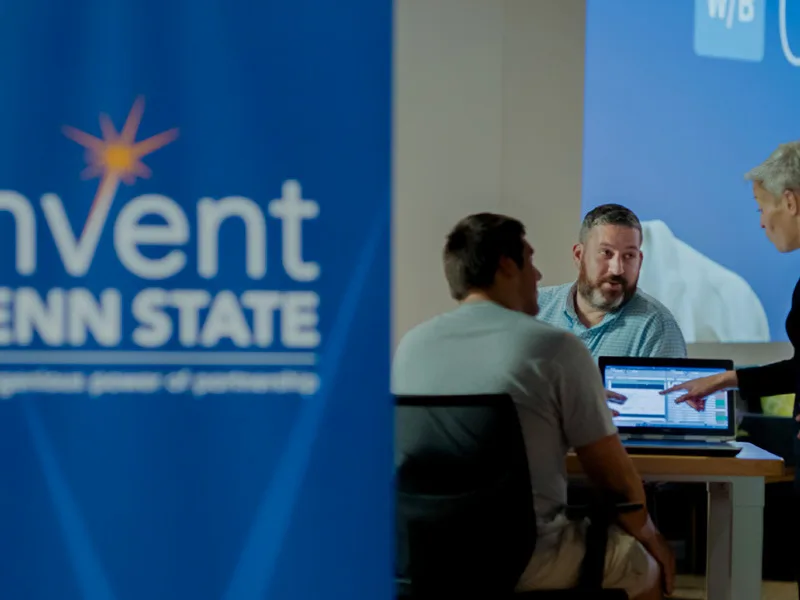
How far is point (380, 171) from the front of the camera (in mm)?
1367

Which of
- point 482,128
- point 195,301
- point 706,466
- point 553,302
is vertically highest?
point 482,128

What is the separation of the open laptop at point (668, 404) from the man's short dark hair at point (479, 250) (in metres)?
0.54

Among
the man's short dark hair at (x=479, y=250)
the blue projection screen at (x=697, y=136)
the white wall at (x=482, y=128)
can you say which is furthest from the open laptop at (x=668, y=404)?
the blue projection screen at (x=697, y=136)

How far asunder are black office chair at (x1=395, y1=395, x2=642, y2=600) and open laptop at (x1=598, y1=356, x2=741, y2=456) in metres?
0.69

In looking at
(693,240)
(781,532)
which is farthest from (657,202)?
(781,532)

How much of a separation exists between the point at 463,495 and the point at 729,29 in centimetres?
317

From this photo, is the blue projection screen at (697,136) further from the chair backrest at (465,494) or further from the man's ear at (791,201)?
the chair backrest at (465,494)

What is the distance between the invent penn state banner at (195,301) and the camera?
52.3 inches

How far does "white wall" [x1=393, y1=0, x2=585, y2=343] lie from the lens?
4.14 metres

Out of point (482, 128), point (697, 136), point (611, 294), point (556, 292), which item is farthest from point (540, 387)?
point (697, 136)

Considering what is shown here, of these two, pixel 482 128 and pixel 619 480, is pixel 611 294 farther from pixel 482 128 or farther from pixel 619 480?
pixel 482 128

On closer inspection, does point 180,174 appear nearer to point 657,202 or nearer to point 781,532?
point 657,202

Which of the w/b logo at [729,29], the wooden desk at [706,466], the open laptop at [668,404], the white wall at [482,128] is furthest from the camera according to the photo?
the w/b logo at [729,29]

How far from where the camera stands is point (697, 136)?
444 centimetres
